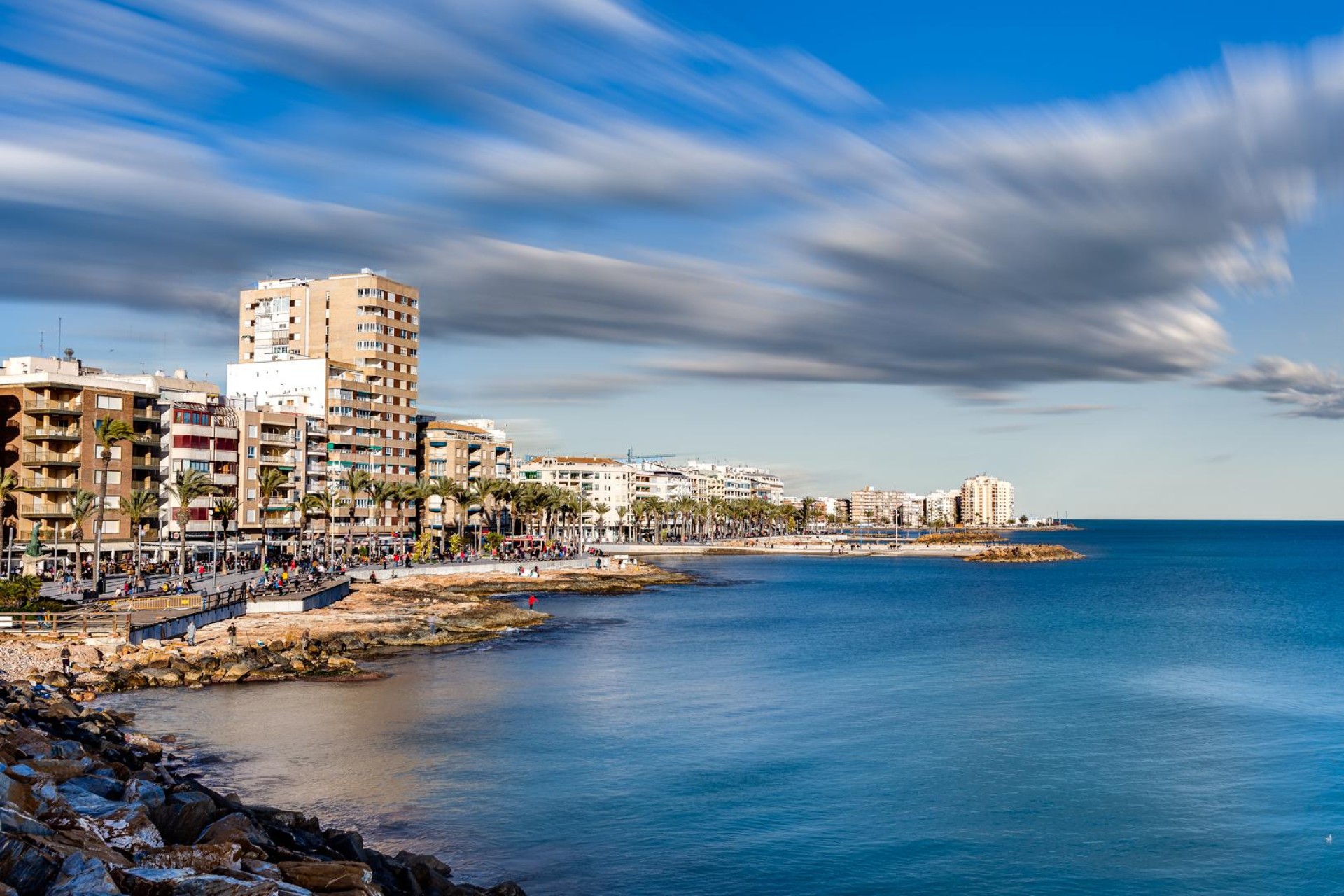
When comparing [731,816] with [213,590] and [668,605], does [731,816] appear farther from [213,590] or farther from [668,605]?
[668,605]

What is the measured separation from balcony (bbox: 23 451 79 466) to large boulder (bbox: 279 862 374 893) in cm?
8714

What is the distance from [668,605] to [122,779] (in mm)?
78432

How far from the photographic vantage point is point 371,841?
2728 centimetres

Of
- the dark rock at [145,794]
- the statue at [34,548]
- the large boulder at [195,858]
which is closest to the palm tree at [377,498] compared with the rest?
the statue at [34,548]

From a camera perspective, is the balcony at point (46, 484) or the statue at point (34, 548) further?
the balcony at point (46, 484)

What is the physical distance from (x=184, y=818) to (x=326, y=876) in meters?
4.01

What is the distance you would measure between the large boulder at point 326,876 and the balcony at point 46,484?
285 feet

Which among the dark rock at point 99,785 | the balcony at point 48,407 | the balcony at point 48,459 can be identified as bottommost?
the dark rock at point 99,785

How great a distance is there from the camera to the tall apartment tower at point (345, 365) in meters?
134

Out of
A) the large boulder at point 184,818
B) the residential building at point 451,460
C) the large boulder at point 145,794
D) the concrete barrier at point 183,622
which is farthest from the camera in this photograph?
the residential building at point 451,460

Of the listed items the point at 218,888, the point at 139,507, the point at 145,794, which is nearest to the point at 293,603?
the point at 139,507

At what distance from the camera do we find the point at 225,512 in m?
91.0

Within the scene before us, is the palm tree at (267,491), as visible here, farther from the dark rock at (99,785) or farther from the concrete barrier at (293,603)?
the dark rock at (99,785)

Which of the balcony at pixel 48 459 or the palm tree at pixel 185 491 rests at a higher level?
the balcony at pixel 48 459
